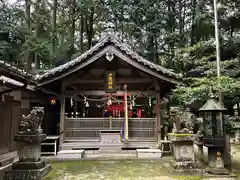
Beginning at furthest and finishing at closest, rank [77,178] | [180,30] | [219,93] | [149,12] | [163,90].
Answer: [180,30]
[149,12]
[163,90]
[219,93]
[77,178]

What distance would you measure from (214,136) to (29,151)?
6.13 meters

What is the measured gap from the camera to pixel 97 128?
11008 millimetres

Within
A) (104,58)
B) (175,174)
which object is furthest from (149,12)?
(175,174)

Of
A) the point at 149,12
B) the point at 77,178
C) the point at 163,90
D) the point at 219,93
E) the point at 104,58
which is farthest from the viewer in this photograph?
the point at 149,12

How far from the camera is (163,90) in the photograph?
1426 cm

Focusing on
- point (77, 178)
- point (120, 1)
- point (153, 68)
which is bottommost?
point (77, 178)

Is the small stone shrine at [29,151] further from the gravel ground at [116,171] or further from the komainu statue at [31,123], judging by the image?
the gravel ground at [116,171]

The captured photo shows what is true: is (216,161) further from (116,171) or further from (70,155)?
(70,155)

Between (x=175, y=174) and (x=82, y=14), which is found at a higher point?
(x=82, y=14)

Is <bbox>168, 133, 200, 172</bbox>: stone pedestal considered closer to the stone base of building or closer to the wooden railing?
the wooden railing

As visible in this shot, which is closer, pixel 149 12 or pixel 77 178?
A: pixel 77 178

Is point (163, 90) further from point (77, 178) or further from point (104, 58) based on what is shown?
point (77, 178)

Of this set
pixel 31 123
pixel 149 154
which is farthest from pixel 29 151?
pixel 149 154

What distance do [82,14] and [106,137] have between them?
1625 centimetres
